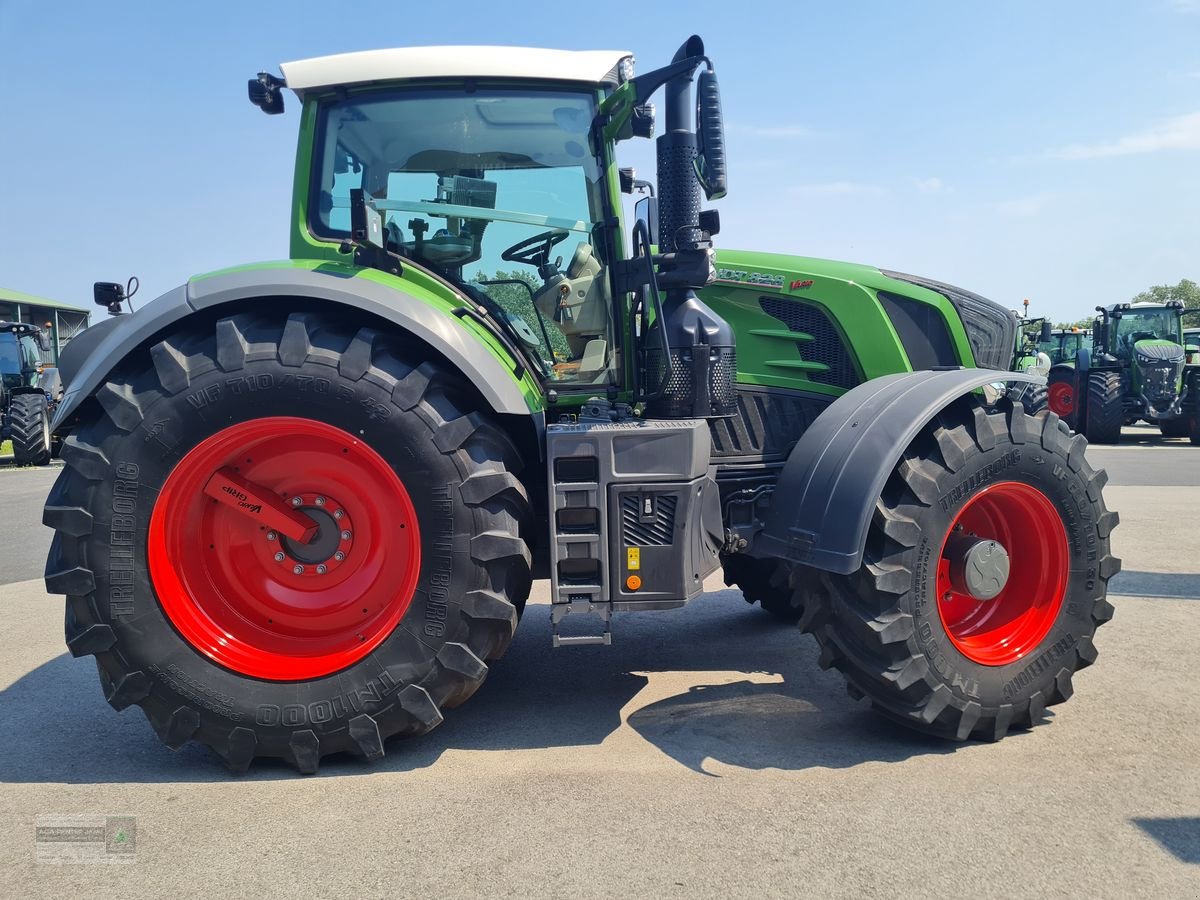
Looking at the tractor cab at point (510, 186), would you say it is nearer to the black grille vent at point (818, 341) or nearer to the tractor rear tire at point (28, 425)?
the black grille vent at point (818, 341)

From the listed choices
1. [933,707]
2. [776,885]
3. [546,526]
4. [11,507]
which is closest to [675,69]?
[546,526]

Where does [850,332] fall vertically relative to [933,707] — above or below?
above

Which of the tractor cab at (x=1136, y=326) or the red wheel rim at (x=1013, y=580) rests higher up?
the tractor cab at (x=1136, y=326)

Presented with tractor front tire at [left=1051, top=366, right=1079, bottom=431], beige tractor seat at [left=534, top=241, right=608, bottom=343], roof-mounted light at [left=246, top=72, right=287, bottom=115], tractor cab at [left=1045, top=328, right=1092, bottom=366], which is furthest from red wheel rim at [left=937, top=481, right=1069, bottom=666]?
tractor cab at [left=1045, top=328, right=1092, bottom=366]

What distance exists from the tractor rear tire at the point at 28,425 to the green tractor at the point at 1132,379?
18515mm

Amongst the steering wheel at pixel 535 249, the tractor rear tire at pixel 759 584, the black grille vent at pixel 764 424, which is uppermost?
the steering wheel at pixel 535 249

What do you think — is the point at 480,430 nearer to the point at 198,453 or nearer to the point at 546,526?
the point at 546,526

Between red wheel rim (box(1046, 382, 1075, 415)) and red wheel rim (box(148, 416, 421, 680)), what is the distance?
17.5 m

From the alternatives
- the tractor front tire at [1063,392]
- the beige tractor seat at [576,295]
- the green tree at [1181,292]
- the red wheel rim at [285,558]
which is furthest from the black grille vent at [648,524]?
the green tree at [1181,292]

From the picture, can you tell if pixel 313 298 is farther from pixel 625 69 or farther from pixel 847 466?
pixel 847 466

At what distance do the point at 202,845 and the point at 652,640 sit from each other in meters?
2.49

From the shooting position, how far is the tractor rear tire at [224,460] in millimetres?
2986

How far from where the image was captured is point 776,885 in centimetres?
227

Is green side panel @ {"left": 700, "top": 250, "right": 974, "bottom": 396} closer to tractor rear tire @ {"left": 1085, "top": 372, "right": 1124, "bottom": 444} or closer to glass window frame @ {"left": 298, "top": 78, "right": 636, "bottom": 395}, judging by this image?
glass window frame @ {"left": 298, "top": 78, "right": 636, "bottom": 395}
